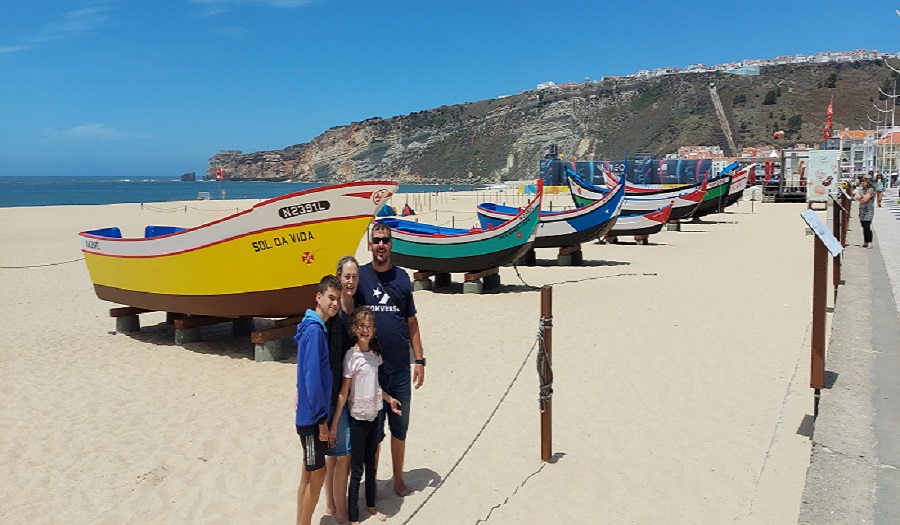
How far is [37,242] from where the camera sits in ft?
70.9

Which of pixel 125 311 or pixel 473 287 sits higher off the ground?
pixel 125 311

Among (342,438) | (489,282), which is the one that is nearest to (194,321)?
(342,438)

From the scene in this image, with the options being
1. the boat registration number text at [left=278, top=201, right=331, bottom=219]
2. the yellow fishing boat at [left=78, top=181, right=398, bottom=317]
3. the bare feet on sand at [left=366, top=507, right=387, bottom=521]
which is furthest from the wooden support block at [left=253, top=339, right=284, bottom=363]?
the bare feet on sand at [left=366, top=507, right=387, bottom=521]

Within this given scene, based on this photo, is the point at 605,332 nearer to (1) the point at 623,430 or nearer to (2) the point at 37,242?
(1) the point at 623,430

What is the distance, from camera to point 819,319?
473cm

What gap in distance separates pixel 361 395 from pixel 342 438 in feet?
0.89

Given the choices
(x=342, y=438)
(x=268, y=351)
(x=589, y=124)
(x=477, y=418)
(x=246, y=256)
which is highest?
(x=589, y=124)

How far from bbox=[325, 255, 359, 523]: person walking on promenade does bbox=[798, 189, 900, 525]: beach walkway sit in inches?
100

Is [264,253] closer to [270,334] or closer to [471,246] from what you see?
[270,334]

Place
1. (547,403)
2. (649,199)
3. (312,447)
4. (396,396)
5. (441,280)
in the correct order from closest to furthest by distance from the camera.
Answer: (312,447)
(396,396)
(547,403)
(441,280)
(649,199)

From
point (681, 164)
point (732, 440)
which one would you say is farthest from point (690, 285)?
point (681, 164)

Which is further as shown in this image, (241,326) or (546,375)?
(241,326)

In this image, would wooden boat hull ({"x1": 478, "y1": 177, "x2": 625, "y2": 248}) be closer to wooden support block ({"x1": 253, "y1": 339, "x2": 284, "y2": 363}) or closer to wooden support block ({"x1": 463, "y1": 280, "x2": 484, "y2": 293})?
wooden support block ({"x1": 463, "y1": 280, "x2": 484, "y2": 293})

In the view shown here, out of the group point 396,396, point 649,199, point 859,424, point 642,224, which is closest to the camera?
point 396,396
